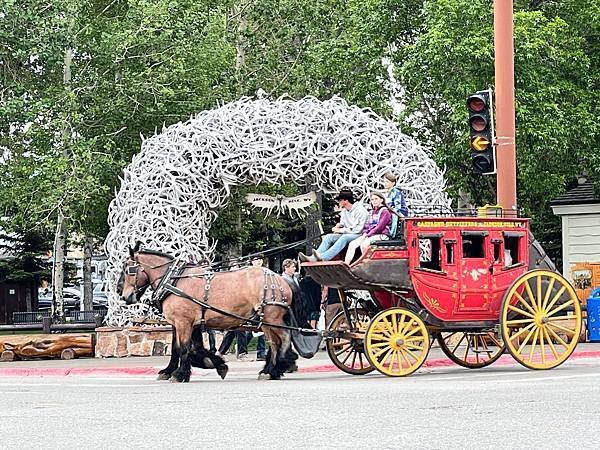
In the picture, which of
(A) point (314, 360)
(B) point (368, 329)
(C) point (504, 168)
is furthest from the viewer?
(A) point (314, 360)

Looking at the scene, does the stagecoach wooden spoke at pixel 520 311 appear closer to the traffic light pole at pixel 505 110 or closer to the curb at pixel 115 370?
the curb at pixel 115 370

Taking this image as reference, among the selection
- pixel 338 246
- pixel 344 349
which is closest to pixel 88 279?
pixel 344 349

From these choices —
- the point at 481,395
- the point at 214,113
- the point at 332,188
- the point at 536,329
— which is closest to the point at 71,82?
the point at 214,113

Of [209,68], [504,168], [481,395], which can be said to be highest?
[209,68]

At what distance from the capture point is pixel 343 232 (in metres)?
16.4

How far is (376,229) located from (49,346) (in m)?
8.94

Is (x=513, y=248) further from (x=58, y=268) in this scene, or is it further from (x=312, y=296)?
(x=58, y=268)

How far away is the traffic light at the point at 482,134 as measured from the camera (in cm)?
1722

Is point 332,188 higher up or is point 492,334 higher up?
point 332,188

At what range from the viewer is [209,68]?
1072 inches

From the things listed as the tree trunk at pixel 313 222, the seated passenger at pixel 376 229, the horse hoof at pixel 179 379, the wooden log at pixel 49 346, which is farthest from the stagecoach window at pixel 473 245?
the tree trunk at pixel 313 222

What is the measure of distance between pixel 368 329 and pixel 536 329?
240cm

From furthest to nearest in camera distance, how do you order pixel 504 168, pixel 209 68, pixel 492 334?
pixel 209 68
pixel 504 168
pixel 492 334

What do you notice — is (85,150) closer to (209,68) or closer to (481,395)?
(209,68)
